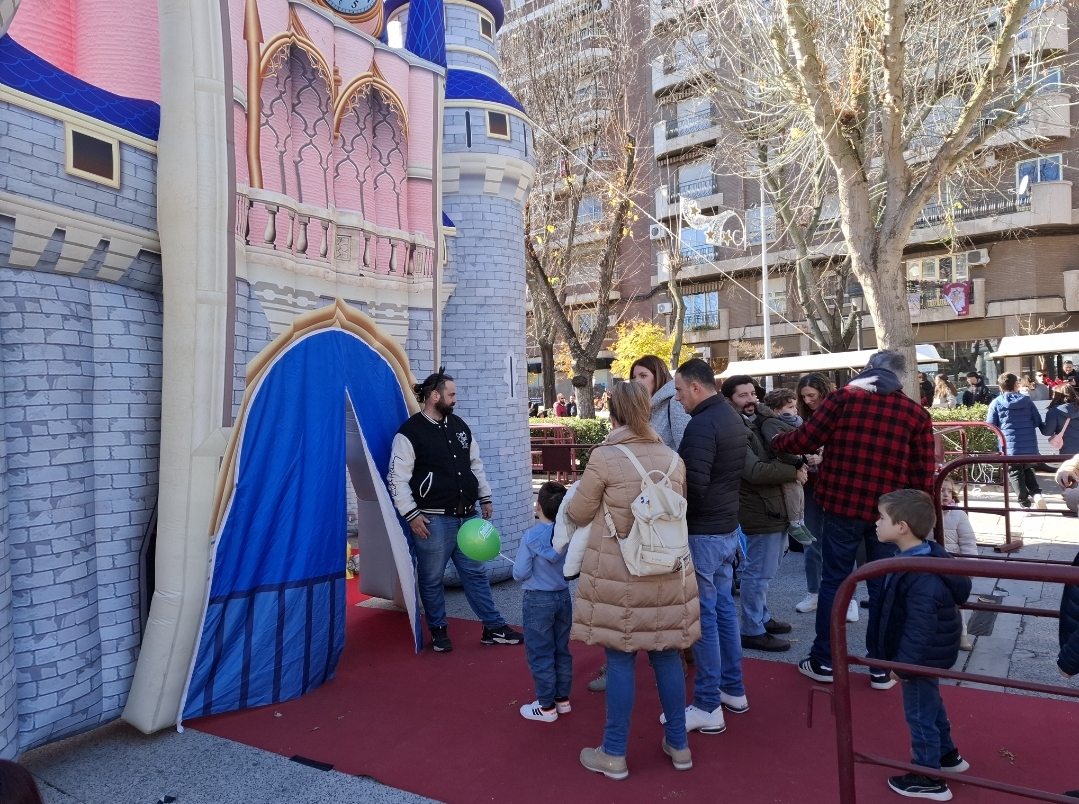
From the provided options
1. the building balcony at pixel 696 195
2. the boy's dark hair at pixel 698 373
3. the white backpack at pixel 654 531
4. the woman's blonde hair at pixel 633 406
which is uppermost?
the building balcony at pixel 696 195

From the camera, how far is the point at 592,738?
3.67 m

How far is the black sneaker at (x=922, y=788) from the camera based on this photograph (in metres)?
3.03

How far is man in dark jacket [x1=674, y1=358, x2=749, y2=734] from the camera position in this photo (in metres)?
3.63

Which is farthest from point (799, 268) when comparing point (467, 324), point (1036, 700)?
point (1036, 700)

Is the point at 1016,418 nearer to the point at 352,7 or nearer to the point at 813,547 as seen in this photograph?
the point at 813,547

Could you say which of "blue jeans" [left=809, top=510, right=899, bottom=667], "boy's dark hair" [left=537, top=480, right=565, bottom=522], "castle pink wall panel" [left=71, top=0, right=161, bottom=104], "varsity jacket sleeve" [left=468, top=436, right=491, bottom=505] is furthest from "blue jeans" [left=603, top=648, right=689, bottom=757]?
"castle pink wall panel" [left=71, top=0, right=161, bottom=104]

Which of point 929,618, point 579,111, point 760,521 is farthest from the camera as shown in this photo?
point 579,111

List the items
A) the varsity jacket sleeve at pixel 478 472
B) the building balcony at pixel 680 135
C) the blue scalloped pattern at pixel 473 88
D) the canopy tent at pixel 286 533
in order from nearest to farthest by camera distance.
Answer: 1. the canopy tent at pixel 286 533
2. the varsity jacket sleeve at pixel 478 472
3. the blue scalloped pattern at pixel 473 88
4. the building balcony at pixel 680 135

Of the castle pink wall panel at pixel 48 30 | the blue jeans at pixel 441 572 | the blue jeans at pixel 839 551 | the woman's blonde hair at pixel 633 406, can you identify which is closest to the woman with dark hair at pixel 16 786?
the woman's blonde hair at pixel 633 406

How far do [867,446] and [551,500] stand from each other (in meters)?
1.70

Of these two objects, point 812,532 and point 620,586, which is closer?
point 620,586

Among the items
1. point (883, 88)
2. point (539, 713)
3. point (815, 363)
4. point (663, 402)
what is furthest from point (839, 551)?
point (815, 363)

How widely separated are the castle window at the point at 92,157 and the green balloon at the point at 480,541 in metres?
2.59

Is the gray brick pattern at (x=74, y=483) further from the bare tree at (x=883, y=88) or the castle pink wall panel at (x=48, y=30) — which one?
the bare tree at (x=883, y=88)
